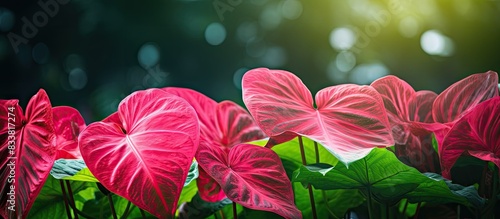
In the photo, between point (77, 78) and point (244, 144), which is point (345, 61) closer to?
point (77, 78)

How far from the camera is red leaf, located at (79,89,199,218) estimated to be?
18cm

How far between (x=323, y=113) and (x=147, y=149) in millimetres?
82

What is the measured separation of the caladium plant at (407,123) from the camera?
25 cm

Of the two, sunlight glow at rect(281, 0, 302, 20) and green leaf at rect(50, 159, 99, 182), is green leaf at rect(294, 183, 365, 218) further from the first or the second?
sunlight glow at rect(281, 0, 302, 20)

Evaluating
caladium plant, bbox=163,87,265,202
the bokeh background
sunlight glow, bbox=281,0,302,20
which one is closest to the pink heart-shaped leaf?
caladium plant, bbox=163,87,265,202

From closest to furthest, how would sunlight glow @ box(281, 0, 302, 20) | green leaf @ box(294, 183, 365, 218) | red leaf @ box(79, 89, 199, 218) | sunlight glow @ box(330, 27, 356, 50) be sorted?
red leaf @ box(79, 89, 199, 218) → green leaf @ box(294, 183, 365, 218) → sunlight glow @ box(330, 27, 356, 50) → sunlight glow @ box(281, 0, 302, 20)

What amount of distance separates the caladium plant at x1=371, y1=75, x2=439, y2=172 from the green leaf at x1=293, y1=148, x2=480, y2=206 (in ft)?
0.09

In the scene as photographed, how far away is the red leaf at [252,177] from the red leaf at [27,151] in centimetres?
6

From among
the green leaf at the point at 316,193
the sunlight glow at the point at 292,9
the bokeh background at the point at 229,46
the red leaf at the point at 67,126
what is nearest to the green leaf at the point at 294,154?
the green leaf at the point at 316,193

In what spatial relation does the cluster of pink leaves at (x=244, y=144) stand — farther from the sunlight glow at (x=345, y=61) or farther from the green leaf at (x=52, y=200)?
the sunlight glow at (x=345, y=61)

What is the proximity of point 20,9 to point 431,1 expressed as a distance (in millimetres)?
896

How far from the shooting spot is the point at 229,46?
1.35m

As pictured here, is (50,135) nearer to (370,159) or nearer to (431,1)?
(370,159)

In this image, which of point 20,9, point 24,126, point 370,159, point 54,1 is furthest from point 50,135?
point 20,9
